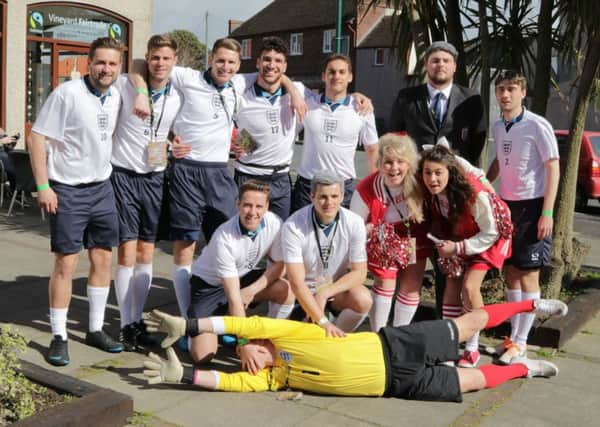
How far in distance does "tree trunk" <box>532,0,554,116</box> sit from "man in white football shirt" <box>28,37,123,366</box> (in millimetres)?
3892

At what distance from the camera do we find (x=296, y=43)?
56531 mm

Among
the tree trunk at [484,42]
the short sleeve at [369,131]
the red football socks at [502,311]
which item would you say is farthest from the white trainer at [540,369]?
the tree trunk at [484,42]

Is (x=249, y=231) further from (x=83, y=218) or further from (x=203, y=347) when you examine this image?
(x=83, y=218)

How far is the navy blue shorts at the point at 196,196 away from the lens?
540cm

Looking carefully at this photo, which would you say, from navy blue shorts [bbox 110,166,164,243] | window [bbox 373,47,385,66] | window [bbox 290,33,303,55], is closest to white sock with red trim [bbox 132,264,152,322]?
navy blue shorts [bbox 110,166,164,243]

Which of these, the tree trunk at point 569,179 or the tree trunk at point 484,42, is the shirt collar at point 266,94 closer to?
the tree trunk at point 484,42

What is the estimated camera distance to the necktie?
5430 millimetres

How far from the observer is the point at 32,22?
15.5 m

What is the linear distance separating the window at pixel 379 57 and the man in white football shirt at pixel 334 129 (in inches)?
1820

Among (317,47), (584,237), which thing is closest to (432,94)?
(584,237)

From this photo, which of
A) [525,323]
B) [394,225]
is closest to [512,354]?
[525,323]

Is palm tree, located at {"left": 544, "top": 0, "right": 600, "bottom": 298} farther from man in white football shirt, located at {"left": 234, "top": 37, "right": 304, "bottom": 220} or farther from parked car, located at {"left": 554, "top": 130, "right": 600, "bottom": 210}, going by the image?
parked car, located at {"left": 554, "top": 130, "right": 600, "bottom": 210}

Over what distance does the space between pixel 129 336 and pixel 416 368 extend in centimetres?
204

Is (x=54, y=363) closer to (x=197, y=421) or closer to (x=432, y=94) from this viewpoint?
(x=197, y=421)
